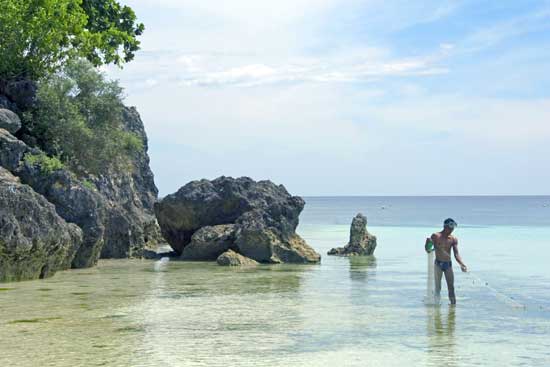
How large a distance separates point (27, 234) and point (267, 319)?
10502mm

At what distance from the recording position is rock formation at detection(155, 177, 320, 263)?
1302 inches

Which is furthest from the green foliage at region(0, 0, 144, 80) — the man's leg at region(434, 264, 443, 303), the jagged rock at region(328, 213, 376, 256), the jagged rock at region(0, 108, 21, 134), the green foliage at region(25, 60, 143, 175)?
the man's leg at region(434, 264, 443, 303)

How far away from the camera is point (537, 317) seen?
17641mm

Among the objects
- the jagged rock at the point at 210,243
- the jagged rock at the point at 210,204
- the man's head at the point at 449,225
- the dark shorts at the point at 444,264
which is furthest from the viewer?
the jagged rock at the point at 210,204

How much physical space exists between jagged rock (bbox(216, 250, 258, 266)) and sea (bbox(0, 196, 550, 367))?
5.05 ft

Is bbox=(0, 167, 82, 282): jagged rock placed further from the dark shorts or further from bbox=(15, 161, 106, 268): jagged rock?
the dark shorts

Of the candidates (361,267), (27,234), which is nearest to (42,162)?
(27,234)

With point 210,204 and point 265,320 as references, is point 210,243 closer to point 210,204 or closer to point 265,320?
point 210,204

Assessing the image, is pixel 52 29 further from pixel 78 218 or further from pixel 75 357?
pixel 75 357

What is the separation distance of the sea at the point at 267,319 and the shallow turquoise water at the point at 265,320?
3cm

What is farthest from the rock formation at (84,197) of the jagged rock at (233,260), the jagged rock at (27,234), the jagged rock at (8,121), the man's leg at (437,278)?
the man's leg at (437,278)

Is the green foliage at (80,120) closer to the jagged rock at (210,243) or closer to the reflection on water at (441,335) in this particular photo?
the jagged rock at (210,243)

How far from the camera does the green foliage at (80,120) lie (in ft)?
110

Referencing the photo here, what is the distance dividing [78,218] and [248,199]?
9771 mm
